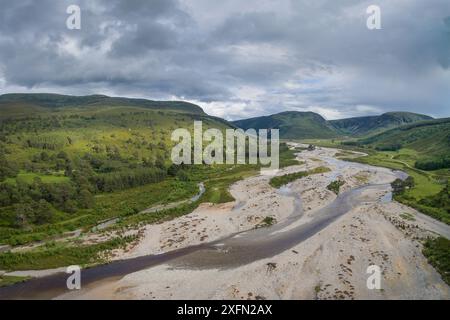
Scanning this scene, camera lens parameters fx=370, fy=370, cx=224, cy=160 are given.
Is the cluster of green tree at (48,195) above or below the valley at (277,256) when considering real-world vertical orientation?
above

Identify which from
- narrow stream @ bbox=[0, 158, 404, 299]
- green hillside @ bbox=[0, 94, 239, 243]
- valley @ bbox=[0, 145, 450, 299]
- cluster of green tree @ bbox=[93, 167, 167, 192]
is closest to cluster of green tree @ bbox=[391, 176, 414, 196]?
valley @ bbox=[0, 145, 450, 299]

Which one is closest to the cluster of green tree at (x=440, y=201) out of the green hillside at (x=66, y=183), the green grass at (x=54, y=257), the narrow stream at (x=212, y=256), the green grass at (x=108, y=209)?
the narrow stream at (x=212, y=256)

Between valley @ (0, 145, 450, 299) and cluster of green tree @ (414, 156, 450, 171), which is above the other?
cluster of green tree @ (414, 156, 450, 171)

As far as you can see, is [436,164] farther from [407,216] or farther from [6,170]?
[6,170]

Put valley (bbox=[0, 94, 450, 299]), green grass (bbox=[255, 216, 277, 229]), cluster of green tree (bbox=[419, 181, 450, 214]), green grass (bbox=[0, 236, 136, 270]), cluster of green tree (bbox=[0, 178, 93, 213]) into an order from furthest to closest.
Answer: cluster of green tree (bbox=[0, 178, 93, 213]), cluster of green tree (bbox=[419, 181, 450, 214]), green grass (bbox=[255, 216, 277, 229]), green grass (bbox=[0, 236, 136, 270]), valley (bbox=[0, 94, 450, 299])

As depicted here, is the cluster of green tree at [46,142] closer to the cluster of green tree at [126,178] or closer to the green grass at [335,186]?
the cluster of green tree at [126,178]

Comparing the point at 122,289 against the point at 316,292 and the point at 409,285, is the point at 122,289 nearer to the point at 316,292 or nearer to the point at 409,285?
the point at 316,292

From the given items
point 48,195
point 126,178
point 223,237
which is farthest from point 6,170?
point 223,237

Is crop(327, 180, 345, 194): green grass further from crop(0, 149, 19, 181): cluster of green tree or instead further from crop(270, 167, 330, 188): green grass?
crop(0, 149, 19, 181): cluster of green tree
